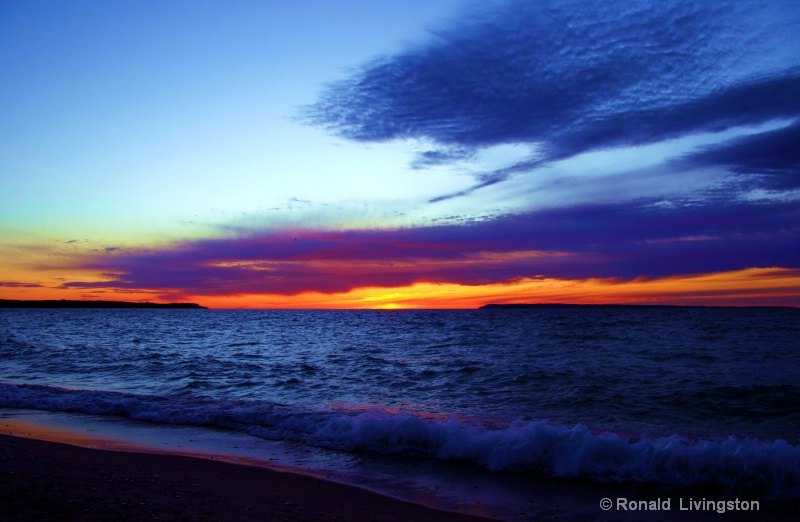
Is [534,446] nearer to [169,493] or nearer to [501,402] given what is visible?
[501,402]

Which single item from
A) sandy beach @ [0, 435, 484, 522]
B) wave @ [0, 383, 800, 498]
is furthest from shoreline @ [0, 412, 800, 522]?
wave @ [0, 383, 800, 498]

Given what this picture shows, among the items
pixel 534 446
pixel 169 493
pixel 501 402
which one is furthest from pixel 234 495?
pixel 501 402

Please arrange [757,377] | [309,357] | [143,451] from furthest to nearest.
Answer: [309,357] < [757,377] < [143,451]

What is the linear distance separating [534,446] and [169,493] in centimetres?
637

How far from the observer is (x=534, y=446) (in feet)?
30.3

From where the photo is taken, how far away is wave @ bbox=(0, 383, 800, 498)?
318 inches

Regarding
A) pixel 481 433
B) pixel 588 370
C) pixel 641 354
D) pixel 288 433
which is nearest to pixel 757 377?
pixel 588 370

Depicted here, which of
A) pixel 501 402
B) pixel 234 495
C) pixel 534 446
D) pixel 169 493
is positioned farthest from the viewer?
pixel 501 402

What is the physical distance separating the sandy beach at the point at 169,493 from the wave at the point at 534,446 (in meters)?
2.76

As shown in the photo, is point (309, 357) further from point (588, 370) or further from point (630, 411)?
point (630, 411)

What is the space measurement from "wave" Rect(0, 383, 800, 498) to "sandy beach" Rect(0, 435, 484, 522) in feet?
9.07

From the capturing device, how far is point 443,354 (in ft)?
88.7

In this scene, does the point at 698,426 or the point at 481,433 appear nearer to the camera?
the point at 481,433

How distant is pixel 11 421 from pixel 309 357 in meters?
15.5
